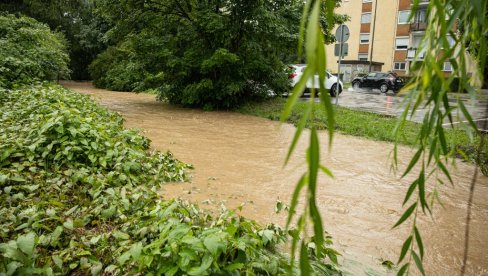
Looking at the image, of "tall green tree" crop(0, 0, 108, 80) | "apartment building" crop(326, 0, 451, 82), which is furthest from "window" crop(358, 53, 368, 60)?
"tall green tree" crop(0, 0, 108, 80)

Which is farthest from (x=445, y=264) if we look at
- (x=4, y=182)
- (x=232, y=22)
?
(x=232, y=22)

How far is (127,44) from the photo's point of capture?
13492 mm

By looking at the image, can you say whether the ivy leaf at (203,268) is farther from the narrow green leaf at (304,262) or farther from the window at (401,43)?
the window at (401,43)

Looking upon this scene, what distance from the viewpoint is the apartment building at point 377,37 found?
36.6m

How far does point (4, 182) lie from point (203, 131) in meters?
5.90

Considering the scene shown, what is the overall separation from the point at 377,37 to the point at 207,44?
3128cm

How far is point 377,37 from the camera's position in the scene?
39.9m

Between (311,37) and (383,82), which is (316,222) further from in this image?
(383,82)

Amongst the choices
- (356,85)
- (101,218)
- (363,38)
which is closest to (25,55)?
(101,218)

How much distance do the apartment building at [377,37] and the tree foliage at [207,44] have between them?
2359cm

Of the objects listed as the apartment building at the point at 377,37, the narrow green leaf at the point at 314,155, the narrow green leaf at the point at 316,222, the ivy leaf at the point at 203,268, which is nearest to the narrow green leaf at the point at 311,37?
the narrow green leaf at the point at 314,155

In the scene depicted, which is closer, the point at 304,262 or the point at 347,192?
the point at 304,262

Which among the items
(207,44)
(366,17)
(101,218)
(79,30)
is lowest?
(101,218)

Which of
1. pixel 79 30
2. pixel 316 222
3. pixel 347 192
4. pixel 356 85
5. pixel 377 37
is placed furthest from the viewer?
pixel 377 37
